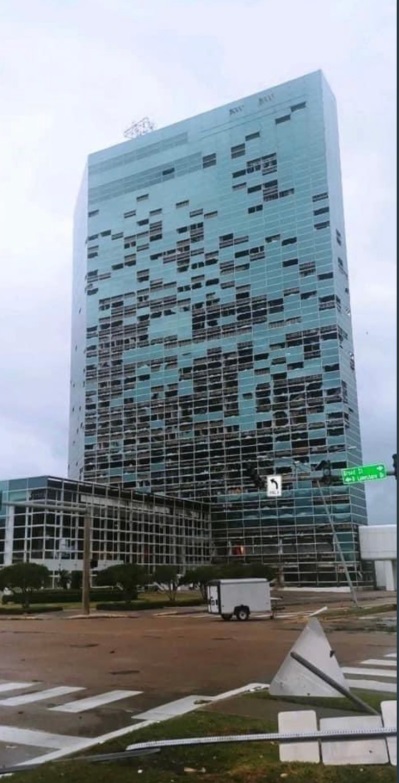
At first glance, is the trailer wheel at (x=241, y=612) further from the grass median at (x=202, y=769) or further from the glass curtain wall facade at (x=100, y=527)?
the grass median at (x=202, y=769)

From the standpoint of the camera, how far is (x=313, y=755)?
6.42 metres

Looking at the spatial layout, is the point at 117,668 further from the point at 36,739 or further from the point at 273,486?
the point at 273,486

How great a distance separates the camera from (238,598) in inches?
1367

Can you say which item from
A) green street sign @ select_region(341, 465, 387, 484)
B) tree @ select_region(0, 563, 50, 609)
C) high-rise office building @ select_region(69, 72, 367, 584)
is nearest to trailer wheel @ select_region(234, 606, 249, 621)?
green street sign @ select_region(341, 465, 387, 484)

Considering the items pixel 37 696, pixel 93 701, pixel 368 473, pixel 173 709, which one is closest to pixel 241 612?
pixel 368 473

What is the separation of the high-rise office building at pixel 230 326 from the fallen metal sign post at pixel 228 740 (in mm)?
79308

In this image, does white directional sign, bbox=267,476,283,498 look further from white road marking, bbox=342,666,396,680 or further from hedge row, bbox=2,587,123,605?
hedge row, bbox=2,587,123,605

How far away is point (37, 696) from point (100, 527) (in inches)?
2334

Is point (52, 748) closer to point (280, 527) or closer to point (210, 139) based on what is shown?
point (280, 527)

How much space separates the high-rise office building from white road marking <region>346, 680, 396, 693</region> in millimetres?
73120

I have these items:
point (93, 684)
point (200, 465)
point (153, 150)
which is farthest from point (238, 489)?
point (93, 684)

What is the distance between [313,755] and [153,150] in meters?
120

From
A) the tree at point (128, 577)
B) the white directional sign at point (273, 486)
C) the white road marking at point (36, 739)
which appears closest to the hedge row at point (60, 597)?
the tree at point (128, 577)

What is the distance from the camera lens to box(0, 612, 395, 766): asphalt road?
9320mm
